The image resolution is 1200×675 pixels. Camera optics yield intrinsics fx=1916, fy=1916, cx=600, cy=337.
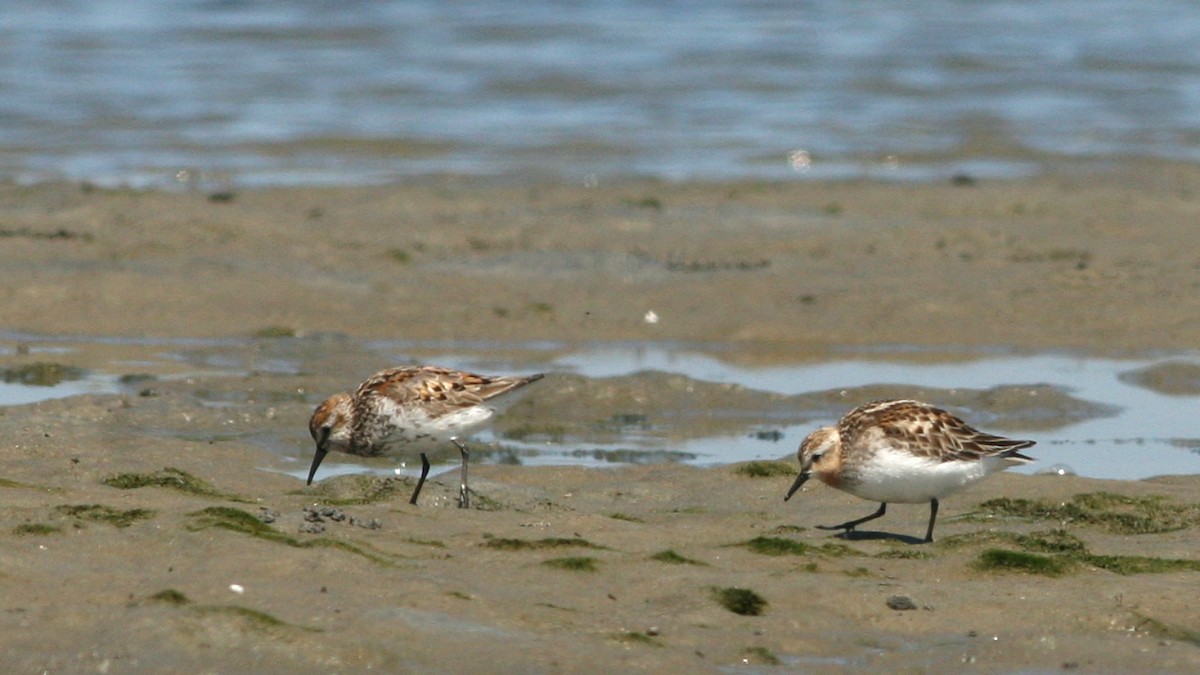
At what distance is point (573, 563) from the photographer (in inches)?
361

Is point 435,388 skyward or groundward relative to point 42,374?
skyward

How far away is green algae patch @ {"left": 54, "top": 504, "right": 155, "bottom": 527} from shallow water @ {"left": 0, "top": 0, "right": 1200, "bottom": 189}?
1619cm

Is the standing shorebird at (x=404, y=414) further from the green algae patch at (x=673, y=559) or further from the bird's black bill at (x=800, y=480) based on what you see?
the green algae patch at (x=673, y=559)

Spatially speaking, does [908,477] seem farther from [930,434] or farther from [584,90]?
[584,90]

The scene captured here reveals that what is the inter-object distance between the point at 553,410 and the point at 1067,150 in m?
15.8

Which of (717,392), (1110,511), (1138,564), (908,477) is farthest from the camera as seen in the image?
(717,392)

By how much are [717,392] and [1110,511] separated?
4387mm

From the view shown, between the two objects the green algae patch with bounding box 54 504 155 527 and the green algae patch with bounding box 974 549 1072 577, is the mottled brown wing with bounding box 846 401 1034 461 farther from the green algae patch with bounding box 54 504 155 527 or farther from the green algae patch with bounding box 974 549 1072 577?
the green algae patch with bounding box 54 504 155 527

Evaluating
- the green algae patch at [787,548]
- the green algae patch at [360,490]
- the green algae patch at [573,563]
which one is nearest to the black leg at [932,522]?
the green algae patch at [787,548]

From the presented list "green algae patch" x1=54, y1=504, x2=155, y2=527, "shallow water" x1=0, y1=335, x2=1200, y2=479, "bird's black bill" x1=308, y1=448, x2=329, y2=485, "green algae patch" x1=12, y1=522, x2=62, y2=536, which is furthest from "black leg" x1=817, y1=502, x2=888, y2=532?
"green algae patch" x1=12, y1=522, x2=62, y2=536

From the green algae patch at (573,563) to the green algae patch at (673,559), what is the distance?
1.19 ft

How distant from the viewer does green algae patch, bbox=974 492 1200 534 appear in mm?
10898

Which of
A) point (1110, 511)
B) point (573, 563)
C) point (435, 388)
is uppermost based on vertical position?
point (435, 388)

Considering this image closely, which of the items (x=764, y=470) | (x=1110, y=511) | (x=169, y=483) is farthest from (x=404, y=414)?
(x=1110, y=511)
